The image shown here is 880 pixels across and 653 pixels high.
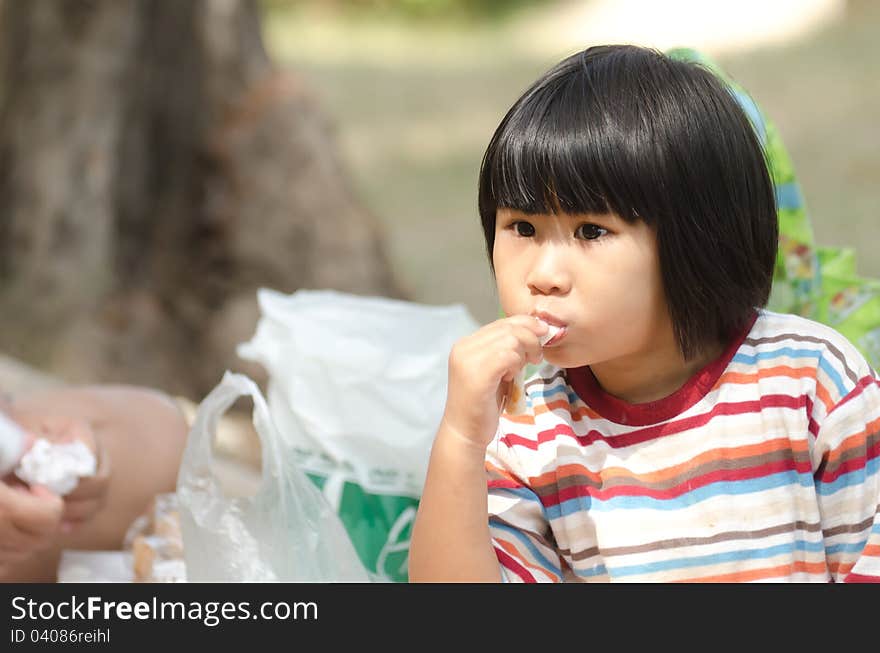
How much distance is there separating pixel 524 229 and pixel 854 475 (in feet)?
1.45

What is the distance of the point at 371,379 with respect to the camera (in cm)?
194

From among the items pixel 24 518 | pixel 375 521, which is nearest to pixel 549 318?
pixel 375 521

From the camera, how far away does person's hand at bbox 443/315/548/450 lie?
45.7 inches

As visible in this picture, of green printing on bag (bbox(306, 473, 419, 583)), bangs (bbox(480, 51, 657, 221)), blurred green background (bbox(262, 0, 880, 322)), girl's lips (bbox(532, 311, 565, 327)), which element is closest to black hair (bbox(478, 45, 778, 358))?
bangs (bbox(480, 51, 657, 221))

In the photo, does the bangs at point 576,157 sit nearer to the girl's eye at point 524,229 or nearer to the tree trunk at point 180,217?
the girl's eye at point 524,229

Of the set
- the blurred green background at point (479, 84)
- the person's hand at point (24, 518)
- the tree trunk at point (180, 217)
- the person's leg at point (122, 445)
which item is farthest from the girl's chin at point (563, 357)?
the blurred green background at point (479, 84)

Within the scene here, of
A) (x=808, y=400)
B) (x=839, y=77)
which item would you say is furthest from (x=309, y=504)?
(x=839, y=77)

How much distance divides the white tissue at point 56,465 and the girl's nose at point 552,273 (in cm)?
88

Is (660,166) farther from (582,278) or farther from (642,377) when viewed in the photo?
(642,377)

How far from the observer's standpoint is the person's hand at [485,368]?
116 cm

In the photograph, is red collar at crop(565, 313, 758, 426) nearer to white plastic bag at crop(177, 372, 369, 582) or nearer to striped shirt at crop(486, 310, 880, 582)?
striped shirt at crop(486, 310, 880, 582)

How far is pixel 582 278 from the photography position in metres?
1.18

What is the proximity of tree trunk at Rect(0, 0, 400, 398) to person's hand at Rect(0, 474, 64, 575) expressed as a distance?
1848mm

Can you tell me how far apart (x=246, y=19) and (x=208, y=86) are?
263 mm
